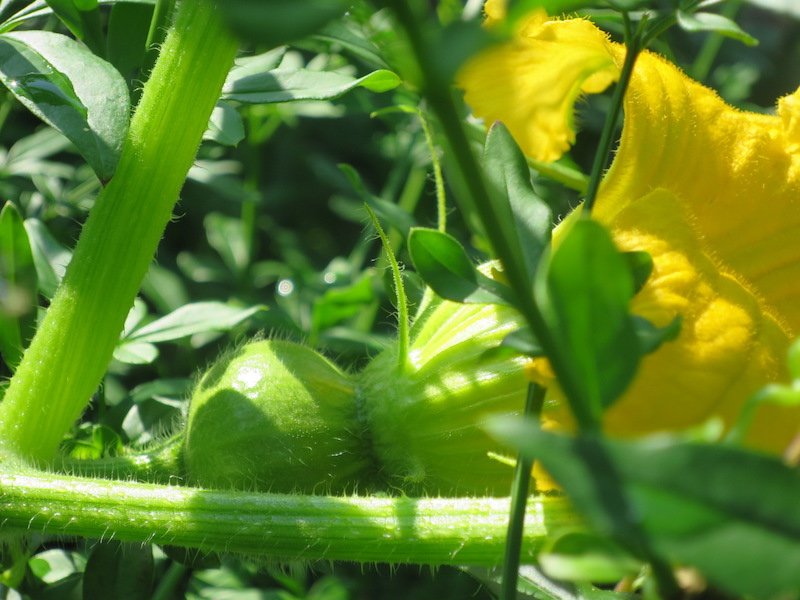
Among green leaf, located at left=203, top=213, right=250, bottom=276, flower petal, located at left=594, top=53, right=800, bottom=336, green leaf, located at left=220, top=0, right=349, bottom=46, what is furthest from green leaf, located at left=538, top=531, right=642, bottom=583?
green leaf, located at left=203, top=213, right=250, bottom=276

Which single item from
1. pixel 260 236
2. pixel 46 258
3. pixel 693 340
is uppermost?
pixel 693 340

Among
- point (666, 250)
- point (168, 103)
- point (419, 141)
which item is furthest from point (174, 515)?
point (419, 141)

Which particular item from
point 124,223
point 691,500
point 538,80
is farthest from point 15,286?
point 691,500

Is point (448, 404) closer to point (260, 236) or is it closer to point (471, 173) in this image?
point (471, 173)

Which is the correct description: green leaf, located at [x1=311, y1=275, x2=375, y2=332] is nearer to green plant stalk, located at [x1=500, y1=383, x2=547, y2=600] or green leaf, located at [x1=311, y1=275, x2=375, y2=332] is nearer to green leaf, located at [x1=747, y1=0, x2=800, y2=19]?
green leaf, located at [x1=747, y1=0, x2=800, y2=19]

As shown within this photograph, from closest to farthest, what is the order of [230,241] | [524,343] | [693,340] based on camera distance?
[524,343] < [693,340] < [230,241]

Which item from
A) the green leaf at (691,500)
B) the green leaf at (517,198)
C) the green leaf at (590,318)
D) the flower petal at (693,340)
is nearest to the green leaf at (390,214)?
the flower petal at (693,340)
